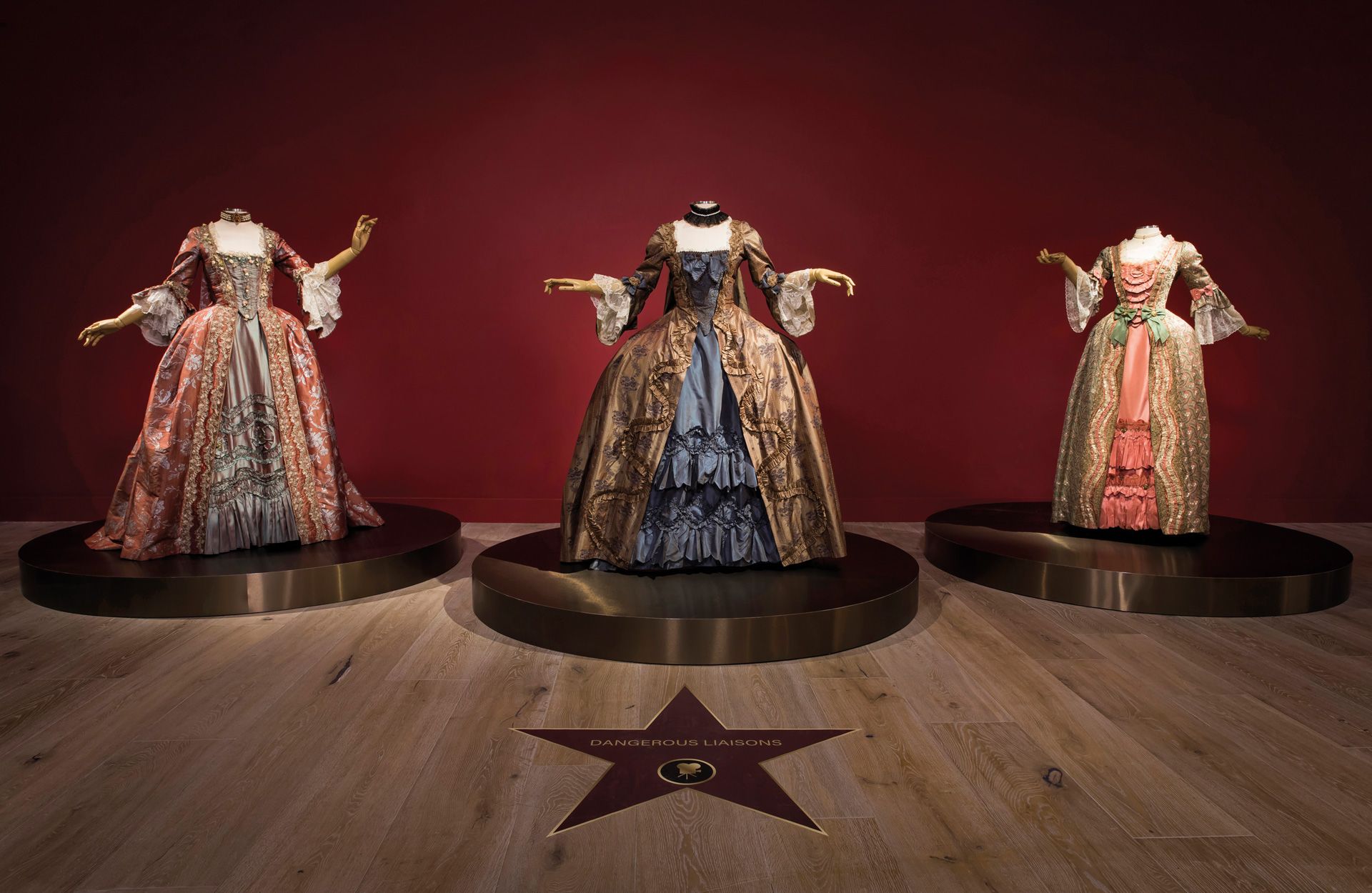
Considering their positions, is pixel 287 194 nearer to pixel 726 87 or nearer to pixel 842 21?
pixel 726 87

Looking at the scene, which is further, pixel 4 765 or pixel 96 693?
pixel 96 693

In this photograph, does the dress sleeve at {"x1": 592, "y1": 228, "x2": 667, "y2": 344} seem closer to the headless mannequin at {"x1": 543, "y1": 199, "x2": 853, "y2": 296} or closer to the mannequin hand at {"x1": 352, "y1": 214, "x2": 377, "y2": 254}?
the headless mannequin at {"x1": 543, "y1": 199, "x2": 853, "y2": 296}

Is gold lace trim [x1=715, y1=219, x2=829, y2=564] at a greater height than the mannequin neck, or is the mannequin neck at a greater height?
the mannequin neck

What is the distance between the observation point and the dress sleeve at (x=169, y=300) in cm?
387

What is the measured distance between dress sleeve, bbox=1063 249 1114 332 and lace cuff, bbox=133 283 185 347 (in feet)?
13.2

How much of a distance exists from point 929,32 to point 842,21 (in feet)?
1.67

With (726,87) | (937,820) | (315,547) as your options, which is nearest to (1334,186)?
(726,87)

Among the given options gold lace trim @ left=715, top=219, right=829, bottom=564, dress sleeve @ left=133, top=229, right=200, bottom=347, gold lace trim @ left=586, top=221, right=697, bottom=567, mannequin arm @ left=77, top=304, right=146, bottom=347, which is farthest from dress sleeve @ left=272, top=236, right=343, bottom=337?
gold lace trim @ left=715, top=219, right=829, bottom=564

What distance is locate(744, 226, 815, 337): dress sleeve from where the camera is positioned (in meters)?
3.55

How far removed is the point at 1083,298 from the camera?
14.2 ft

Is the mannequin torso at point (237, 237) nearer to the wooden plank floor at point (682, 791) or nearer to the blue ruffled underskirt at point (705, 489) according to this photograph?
the wooden plank floor at point (682, 791)

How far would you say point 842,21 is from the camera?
5.25 meters

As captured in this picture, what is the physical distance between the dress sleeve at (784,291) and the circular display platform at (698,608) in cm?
94

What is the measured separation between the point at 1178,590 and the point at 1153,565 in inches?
7.8
